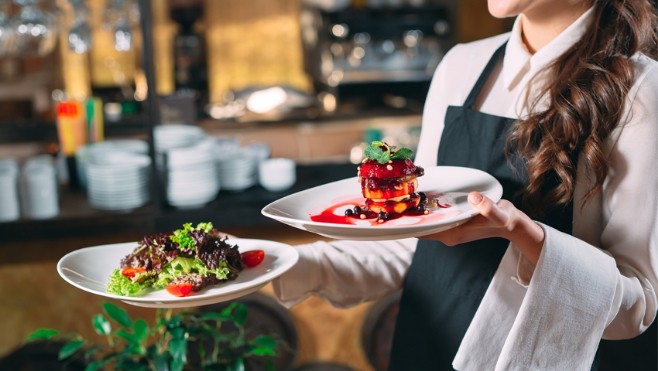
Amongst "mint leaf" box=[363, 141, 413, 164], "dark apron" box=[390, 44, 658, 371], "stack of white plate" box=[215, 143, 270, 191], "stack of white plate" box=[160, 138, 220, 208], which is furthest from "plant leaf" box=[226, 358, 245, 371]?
"stack of white plate" box=[215, 143, 270, 191]

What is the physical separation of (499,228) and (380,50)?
4.76m

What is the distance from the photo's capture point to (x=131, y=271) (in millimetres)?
1322

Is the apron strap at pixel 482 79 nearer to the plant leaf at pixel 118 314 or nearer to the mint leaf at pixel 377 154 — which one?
the mint leaf at pixel 377 154

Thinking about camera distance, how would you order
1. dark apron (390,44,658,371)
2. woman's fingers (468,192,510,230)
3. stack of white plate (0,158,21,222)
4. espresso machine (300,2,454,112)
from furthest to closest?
espresso machine (300,2,454,112) < stack of white plate (0,158,21,222) < dark apron (390,44,658,371) < woman's fingers (468,192,510,230)

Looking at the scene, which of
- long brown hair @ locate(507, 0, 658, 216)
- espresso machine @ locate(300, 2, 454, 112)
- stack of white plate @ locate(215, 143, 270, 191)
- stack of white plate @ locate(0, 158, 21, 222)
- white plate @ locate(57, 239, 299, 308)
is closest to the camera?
white plate @ locate(57, 239, 299, 308)

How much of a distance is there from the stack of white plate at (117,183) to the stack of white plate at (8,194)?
0.25 metres

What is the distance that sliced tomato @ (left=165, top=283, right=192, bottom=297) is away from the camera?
1.26 meters

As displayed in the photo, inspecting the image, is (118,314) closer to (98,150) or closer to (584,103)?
(584,103)

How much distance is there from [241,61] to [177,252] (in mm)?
5445

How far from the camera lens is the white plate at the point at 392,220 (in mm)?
1172

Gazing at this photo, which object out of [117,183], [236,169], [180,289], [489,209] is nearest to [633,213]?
[489,209]

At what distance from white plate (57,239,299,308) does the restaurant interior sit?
4.37ft

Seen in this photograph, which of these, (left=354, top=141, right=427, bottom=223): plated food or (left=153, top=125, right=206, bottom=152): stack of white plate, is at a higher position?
(left=354, top=141, right=427, bottom=223): plated food

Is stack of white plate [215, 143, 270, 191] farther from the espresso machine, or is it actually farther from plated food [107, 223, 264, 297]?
the espresso machine
